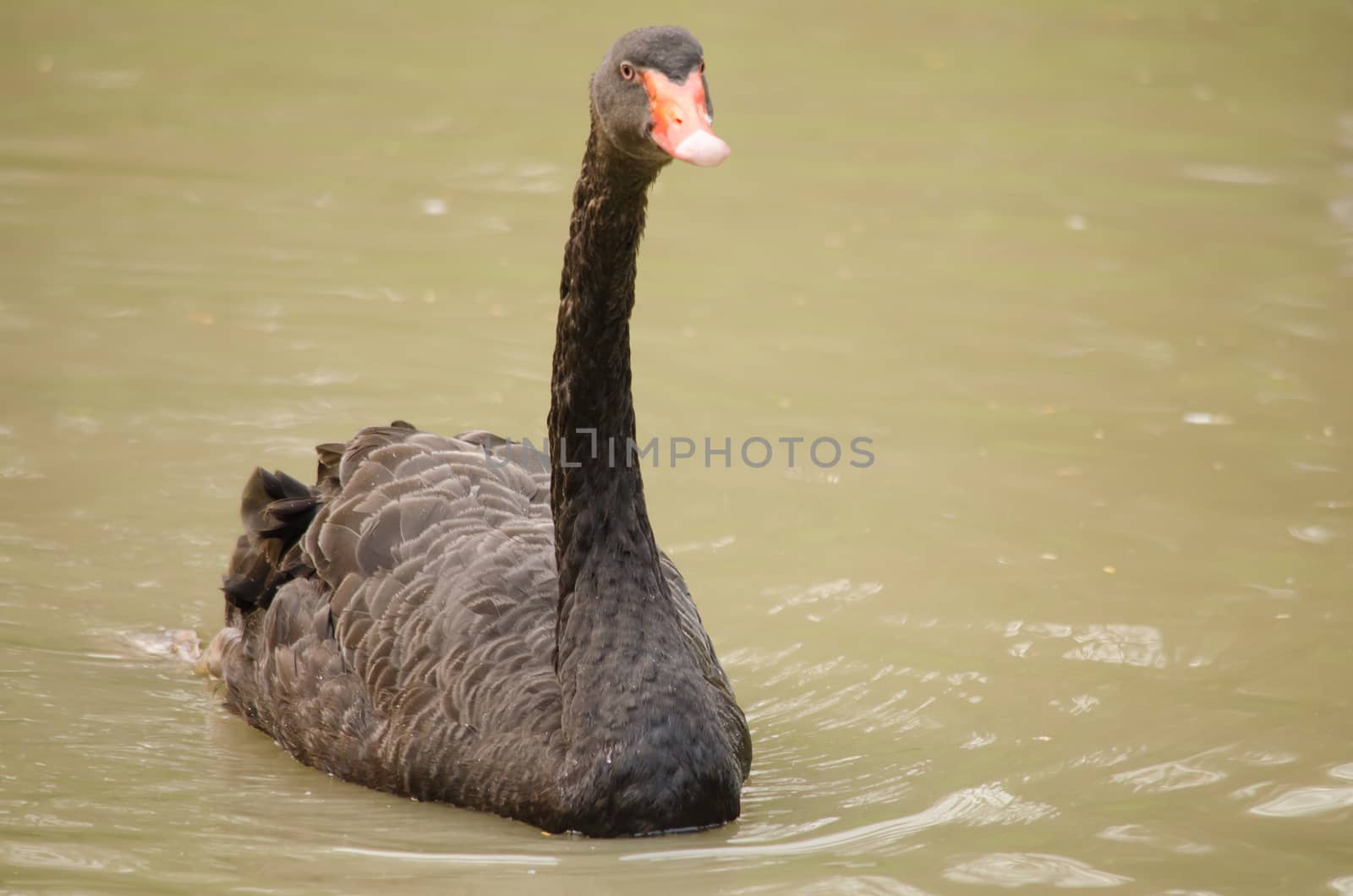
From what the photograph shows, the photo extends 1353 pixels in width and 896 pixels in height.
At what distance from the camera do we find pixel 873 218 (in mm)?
13039

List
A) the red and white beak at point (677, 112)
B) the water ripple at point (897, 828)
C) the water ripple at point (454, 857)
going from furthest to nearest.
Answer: the water ripple at point (897, 828)
the water ripple at point (454, 857)
the red and white beak at point (677, 112)

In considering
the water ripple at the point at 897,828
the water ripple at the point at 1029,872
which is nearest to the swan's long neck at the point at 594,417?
the water ripple at the point at 897,828

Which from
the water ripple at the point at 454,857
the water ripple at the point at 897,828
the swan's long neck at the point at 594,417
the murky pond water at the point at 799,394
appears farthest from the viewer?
the murky pond water at the point at 799,394

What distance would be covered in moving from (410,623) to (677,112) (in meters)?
2.34

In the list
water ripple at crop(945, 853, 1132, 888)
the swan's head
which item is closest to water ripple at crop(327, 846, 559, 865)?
water ripple at crop(945, 853, 1132, 888)

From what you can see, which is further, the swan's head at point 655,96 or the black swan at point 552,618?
the black swan at point 552,618

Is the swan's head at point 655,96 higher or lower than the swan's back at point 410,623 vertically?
higher

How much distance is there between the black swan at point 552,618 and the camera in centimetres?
588

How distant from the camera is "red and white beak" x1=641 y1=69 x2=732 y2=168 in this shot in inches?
198

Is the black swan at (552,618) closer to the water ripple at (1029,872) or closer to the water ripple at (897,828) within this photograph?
the water ripple at (897,828)

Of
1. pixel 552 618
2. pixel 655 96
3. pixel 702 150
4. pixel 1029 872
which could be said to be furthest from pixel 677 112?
pixel 1029 872

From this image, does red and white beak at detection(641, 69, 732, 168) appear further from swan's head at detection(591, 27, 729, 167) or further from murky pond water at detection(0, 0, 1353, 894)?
murky pond water at detection(0, 0, 1353, 894)

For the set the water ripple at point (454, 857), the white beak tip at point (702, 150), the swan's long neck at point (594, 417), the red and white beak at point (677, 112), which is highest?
the red and white beak at point (677, 112)

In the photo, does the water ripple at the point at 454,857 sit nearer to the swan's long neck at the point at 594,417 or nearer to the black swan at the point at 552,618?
the black swan at the point at 552,618
